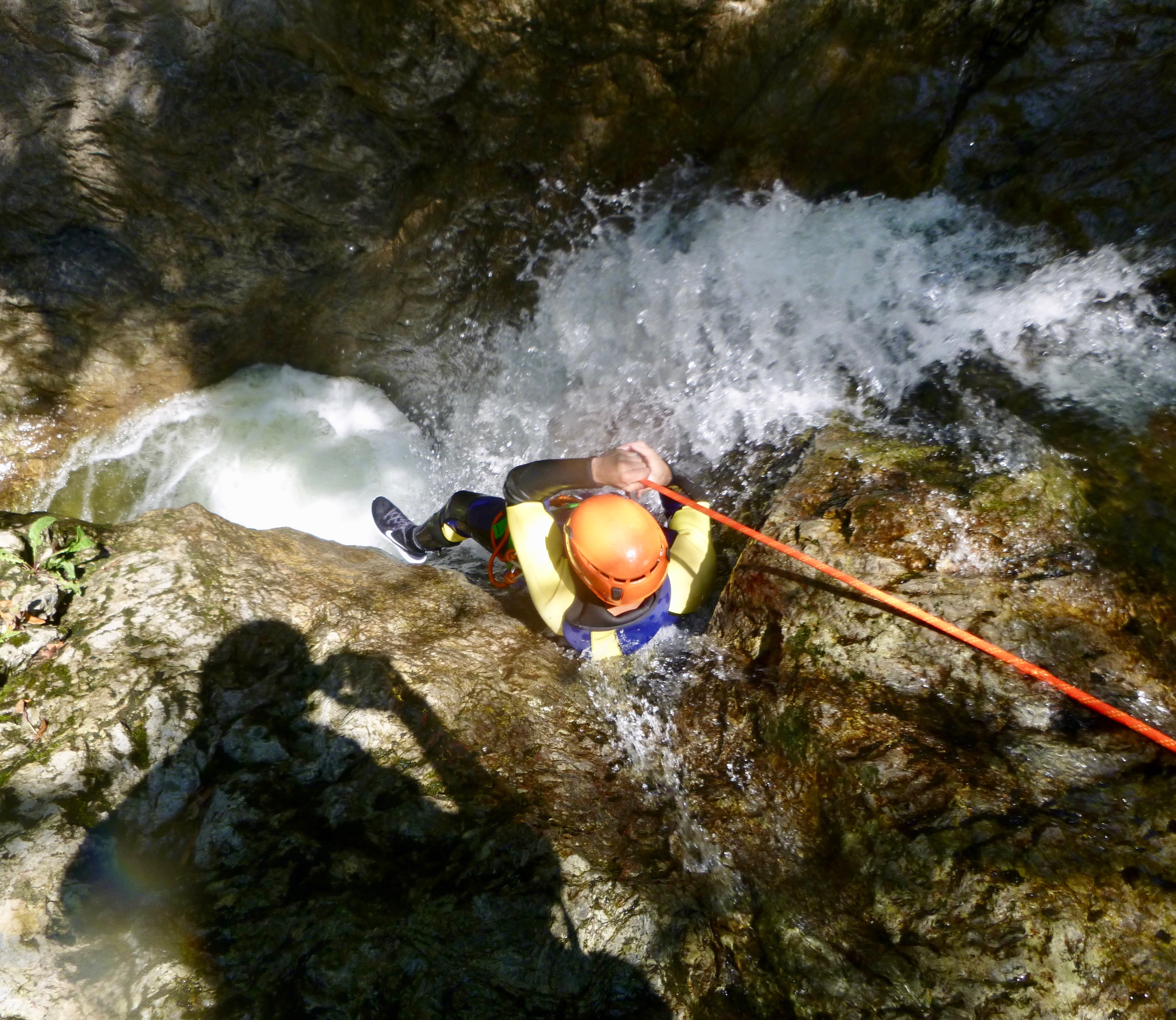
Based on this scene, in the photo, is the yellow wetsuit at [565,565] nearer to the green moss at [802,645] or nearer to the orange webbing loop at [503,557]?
the orange webbing loop at [503,557]

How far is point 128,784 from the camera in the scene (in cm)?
246

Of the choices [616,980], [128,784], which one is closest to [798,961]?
[616,980]

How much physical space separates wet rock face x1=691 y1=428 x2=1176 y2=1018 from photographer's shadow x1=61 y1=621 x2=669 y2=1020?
71 cm

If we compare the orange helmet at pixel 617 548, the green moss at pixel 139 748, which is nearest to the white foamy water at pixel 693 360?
the orange helmet at pixel 617 548

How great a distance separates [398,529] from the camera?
5375 millimetres

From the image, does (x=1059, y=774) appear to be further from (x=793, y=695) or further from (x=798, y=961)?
(x=798, y=961)

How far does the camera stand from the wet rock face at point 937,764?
2.00m

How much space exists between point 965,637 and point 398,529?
4.08 m

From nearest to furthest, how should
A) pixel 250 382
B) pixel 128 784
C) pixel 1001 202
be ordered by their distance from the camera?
pixel 128 784
pixel 1001 202
pixel 250 382

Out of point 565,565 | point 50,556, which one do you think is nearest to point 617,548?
point 565,565

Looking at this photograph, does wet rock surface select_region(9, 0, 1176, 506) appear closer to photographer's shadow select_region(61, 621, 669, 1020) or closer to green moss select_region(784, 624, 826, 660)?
green moss select_region(784, 624, 826, 660)

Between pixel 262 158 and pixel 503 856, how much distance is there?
14.3 ft

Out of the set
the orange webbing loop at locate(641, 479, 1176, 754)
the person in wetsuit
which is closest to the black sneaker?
the person in wetsuit

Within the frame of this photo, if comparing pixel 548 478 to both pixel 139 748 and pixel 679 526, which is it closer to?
pixel 679 526
